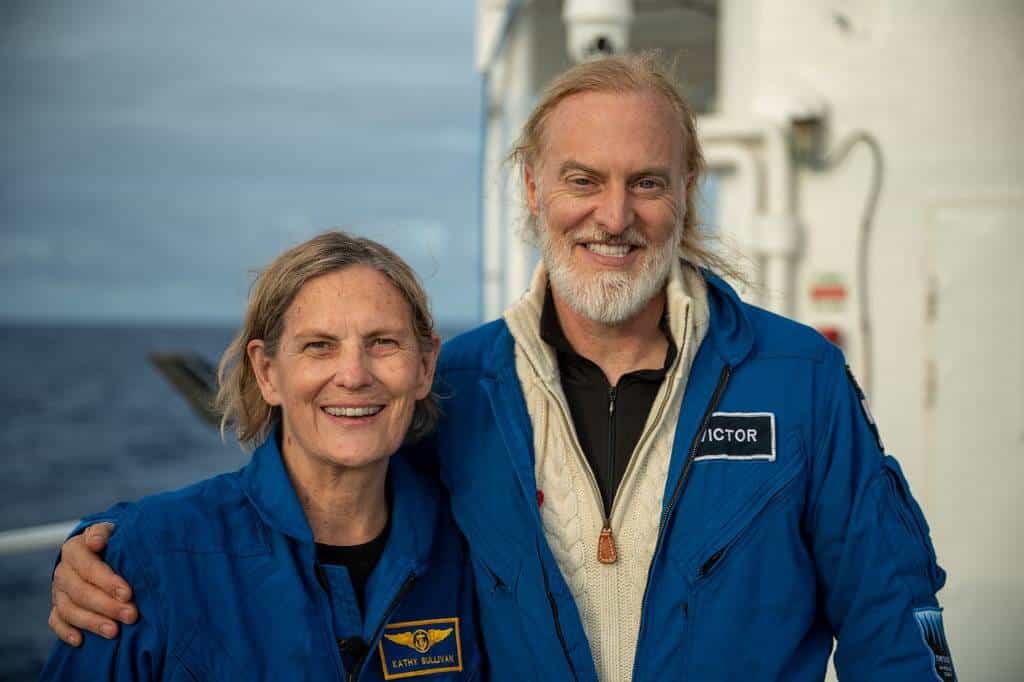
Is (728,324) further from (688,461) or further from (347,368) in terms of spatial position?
(347,368)

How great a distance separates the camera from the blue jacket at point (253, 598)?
214 centimetres

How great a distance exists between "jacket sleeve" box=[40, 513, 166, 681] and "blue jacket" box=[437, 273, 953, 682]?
27.0 inches

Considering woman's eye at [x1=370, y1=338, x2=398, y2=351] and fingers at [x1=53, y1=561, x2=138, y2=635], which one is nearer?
fingers at [x1=53, y1=561, x2=138, y2=635]

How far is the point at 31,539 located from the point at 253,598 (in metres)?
0.98

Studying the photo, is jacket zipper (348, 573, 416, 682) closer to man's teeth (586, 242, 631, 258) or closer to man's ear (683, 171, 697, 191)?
man's teeth (586, 242, 631, 258)

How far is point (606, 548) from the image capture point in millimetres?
2455

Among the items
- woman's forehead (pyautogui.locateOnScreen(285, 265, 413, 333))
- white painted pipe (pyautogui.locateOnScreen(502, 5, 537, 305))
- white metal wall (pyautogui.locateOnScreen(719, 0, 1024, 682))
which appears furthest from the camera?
white painted pipe (pyautogui.locateOnScreen(502, 5, 537, 305))

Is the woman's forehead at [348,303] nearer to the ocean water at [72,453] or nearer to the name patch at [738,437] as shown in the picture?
the name patch at [738,437]

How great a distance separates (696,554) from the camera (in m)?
2.40

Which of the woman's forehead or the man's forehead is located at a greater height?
the man's forehead

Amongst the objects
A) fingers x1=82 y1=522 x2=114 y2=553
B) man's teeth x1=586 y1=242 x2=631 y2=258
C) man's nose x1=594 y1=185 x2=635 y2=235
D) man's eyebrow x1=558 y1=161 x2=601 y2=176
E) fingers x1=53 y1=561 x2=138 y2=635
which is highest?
man's eyebrow x1=558 y1=161 x2=601 y2=176

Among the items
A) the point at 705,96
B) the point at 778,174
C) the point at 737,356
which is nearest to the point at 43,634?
the point at 705,96

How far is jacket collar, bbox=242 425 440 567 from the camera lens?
7.50 ft

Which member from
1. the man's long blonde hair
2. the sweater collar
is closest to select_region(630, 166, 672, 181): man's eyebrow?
the man's long blonde hair
